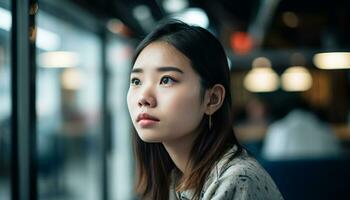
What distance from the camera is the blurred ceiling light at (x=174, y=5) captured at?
3658 mm

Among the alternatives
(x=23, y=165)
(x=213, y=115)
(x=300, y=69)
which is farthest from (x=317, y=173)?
(x=300, y=69)

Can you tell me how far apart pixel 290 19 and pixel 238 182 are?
17.7ft

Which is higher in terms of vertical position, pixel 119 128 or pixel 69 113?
pixel 69 113

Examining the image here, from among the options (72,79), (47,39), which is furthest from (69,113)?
(47,39)

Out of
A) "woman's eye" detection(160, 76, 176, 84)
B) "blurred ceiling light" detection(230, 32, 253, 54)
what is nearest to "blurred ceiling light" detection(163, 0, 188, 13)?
"woman's eye" detection(160, 76, 176, 84)

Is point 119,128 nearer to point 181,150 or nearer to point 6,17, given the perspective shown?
point 6,17

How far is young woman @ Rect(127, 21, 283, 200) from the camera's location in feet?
3.70

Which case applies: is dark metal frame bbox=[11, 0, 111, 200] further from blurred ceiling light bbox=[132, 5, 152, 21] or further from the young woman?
the young woman

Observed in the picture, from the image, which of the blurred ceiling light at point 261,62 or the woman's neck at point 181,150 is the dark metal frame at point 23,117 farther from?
the blurred ceiling light at point 261,62

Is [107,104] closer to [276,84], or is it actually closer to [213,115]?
[213,115]

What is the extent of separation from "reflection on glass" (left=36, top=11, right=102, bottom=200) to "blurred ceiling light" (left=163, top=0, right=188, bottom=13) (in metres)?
1.16

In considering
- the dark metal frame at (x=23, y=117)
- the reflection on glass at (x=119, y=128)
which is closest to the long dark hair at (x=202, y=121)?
the dark metal frame at (x=23, y=117)

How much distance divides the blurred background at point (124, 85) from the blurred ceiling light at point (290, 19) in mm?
12

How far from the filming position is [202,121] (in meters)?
1.21
